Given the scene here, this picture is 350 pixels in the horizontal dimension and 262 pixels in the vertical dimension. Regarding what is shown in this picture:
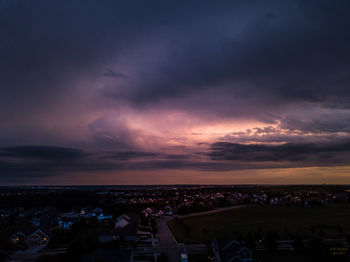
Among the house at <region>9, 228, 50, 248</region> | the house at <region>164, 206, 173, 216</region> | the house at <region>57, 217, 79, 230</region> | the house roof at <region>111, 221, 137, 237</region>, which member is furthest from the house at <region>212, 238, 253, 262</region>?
the house at <region>164, 206, 173, 216</region>

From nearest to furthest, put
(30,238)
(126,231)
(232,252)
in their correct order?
1. (232,252)
2. (30,238)
3. (126,231)

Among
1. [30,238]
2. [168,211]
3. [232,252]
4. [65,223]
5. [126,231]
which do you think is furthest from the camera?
[168,211]

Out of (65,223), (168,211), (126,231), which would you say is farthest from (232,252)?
(168,211)

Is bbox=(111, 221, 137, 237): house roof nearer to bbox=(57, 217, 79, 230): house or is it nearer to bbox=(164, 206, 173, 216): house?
bbox=(57, 217, 79, 230): house

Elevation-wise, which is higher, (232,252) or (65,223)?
(232,252)

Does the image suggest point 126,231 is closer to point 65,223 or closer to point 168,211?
point 65,223

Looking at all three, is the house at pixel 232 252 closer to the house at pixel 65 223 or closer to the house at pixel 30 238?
the house at pixel 30 238

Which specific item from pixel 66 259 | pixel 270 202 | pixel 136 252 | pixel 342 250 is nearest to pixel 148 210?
pixel 136 252

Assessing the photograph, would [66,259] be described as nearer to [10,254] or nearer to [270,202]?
[10,254]

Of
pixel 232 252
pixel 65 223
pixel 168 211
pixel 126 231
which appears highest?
pixel 232 252
